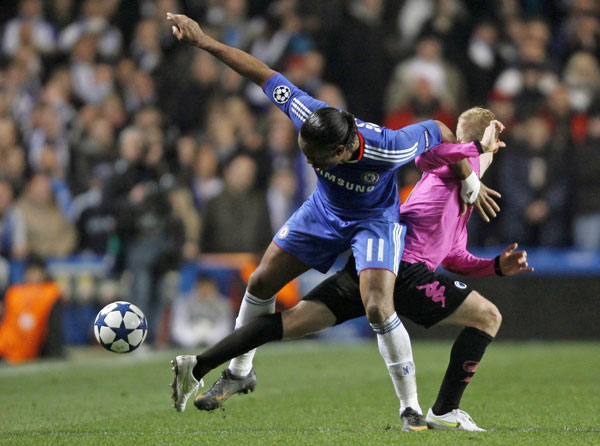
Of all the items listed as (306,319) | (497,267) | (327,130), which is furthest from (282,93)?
(497,267)

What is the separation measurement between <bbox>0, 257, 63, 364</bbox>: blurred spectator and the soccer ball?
205 inches

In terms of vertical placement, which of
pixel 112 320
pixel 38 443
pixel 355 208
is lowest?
pixel 38 443

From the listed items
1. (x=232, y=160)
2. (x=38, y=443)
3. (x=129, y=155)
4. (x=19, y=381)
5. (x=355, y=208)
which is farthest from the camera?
(x=232, y=160)

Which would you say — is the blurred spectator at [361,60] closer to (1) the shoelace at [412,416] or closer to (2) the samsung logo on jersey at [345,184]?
(2) the samsung logo on jersey at [345,184]

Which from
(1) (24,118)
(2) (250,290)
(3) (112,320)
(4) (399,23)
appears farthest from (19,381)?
(4) (399,23)

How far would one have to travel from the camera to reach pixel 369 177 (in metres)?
6.07

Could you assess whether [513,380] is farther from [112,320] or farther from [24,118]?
[24,118]

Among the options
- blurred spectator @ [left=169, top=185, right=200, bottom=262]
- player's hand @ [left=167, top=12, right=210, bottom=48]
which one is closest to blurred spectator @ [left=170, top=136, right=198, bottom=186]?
blurred spectator @ [left=169, top=185, right=200, bottom=262]

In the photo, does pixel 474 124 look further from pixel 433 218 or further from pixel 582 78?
pixel 582 78

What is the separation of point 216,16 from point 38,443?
11670 mm

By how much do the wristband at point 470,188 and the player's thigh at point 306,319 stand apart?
1.09 m

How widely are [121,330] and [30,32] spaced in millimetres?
11493

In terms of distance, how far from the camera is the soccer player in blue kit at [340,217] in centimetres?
590

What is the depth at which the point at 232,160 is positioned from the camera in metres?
14.0
